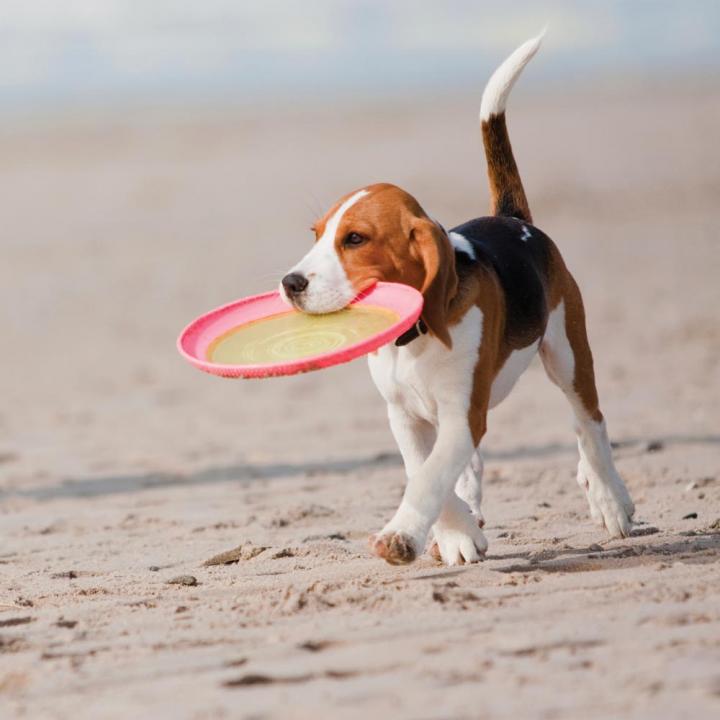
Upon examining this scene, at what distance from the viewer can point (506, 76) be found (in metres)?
6.36

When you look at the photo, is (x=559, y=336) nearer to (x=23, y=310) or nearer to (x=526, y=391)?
(x=526, y=391)

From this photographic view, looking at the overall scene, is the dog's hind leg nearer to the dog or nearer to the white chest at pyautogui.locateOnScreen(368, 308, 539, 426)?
the dog

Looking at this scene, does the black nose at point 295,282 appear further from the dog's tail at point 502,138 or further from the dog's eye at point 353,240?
the dog's tail at point 502,138

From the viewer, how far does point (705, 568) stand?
5043mm

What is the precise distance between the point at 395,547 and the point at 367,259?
38.8 inches

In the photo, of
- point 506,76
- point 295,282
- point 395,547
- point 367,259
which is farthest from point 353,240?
point 506,76

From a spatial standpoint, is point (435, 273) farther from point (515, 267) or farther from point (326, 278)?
point (515, 267)

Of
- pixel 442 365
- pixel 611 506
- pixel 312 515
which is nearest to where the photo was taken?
pixel 442 365

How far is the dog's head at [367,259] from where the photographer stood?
511 cm

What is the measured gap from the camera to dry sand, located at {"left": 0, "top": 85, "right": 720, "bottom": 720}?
4031mm

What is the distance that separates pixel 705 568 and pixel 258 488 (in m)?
3.70

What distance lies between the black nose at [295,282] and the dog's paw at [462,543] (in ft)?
3.54

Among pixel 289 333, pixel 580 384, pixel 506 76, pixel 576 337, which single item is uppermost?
pixel 506 76

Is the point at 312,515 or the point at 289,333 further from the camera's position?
the point at 312,515
